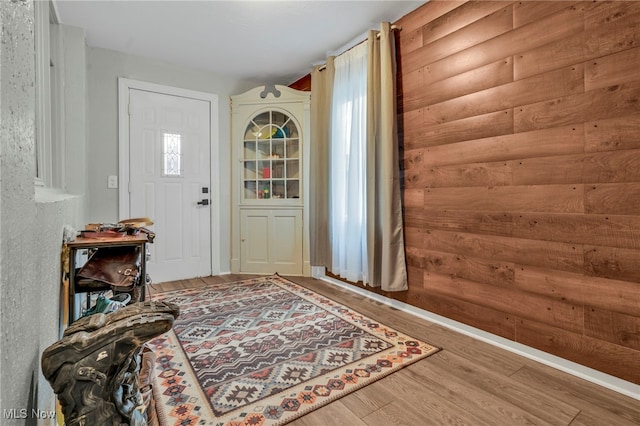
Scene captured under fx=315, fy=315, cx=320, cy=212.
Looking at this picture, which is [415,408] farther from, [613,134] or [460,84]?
[460,84]

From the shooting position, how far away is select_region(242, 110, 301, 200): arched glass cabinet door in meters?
3.84

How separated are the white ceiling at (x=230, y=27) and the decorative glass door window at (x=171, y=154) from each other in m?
0.83

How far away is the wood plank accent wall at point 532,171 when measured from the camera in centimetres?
149

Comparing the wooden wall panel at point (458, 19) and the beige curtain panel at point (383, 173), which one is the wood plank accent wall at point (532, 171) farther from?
the beige curtain panel at point (383, 173)

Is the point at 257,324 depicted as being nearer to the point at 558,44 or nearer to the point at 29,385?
the point at 29,385

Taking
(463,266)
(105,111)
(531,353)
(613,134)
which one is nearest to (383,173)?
(463,266)

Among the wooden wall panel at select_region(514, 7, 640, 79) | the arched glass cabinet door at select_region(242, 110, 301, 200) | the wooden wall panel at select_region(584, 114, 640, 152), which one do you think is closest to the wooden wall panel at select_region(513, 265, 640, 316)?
the wooden wall panel at select_region(584, 114, 640, 152)

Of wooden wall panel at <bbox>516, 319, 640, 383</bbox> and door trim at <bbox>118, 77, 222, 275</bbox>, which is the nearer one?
wooden wall panel at <bbox>516, 319, 640, 383</bbox>

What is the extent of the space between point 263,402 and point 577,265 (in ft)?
5.56

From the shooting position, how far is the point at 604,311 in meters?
1.54

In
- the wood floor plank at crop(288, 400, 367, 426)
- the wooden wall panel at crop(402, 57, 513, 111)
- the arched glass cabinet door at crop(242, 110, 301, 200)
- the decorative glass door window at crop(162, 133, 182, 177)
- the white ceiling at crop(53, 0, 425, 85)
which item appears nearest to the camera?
the wood floor plank at crop(288, 400, 367, 426)

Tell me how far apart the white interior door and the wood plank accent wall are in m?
2.43

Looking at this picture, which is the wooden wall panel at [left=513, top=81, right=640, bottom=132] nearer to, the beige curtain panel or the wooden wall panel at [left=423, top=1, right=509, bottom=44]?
the wooden wall panel at [left=423, top=1, right=509, bottom=44]

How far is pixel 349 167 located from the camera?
9.81 feet
